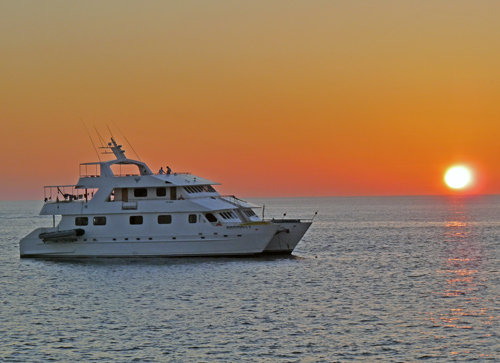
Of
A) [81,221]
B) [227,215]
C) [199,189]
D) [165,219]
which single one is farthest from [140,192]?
[227,215]

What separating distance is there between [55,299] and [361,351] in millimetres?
16213

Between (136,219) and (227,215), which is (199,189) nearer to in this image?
(227,215)

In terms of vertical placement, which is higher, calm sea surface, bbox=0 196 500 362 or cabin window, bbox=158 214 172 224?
cabin window, bbox=158 214 172 224

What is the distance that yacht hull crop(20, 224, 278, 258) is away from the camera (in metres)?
44.0

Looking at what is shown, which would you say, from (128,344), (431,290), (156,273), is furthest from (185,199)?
(128,344)

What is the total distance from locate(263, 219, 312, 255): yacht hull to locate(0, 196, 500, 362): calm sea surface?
49.0 inches

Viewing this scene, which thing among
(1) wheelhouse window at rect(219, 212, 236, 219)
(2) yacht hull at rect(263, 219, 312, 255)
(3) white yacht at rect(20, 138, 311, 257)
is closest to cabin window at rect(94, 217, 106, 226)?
(3) white yacht at rect(20, 138, 311, 257)

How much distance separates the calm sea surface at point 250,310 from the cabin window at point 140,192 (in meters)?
4.31

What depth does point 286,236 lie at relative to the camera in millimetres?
47188

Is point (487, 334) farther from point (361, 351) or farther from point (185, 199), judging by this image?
point (185, 199)

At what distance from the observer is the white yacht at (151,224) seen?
4422 cm

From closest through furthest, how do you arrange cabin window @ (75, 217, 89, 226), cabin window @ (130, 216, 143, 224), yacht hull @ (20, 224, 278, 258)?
1. yacht hull @ (20, 224, 278, 258)
2. cabin window @ (130, 216, 143, 224)
3. cabin window @ (75, 217, 89, 226)

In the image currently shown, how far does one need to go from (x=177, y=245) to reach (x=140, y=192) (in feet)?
14.8

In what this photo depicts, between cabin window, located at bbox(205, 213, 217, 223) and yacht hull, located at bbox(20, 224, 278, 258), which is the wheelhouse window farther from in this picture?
yacht hull, located at bbox(20, 224, 278, 258)
